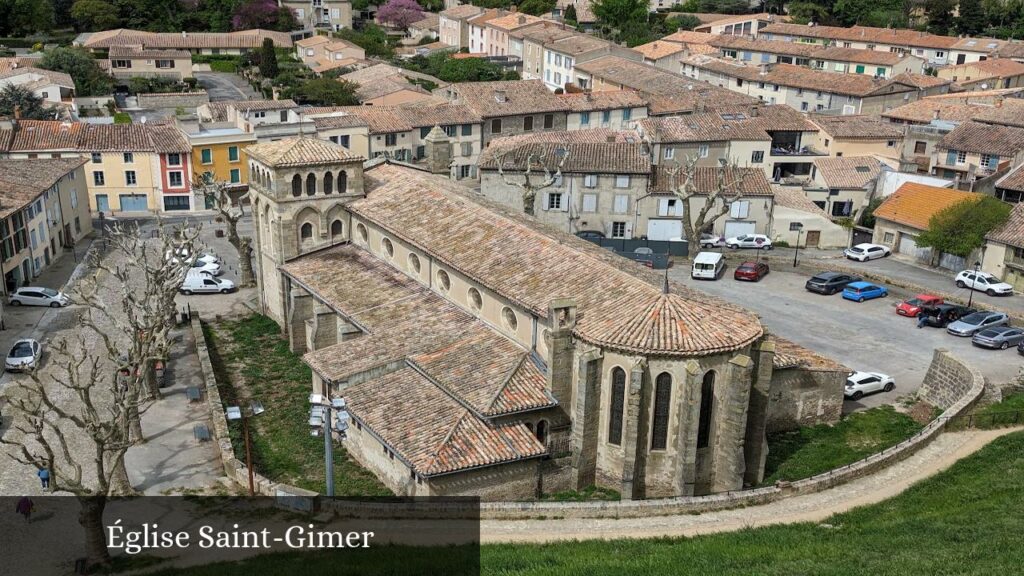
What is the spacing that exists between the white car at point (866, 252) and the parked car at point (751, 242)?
18.8ft

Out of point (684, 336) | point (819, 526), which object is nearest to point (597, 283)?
point (684, 336)

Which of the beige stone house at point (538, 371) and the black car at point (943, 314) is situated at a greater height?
the beige stone house at point (538, 371)

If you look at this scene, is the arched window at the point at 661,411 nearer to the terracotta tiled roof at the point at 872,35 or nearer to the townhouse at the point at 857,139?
the townhouse at the point at 857,139

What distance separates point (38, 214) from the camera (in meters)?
66.7

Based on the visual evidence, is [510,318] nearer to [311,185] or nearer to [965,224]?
[311,185]

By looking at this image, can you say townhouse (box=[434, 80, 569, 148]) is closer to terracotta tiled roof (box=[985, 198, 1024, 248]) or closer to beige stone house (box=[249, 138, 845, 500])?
terracotta tiled roof (box=[985, 198, 1024, 248])

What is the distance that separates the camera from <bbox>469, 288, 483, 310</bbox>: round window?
46531 mm

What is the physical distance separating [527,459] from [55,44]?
12905 centimetres

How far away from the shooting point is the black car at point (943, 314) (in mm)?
58906

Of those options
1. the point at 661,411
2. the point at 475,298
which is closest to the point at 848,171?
the point at 475,298

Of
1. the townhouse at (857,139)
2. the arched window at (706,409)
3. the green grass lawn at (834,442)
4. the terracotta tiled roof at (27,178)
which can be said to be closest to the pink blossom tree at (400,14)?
the townhouse at (857,139)

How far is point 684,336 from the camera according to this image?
3806 centimetres

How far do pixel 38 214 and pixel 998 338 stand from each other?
59483 millimetres

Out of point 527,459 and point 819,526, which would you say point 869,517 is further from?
point 527,459
